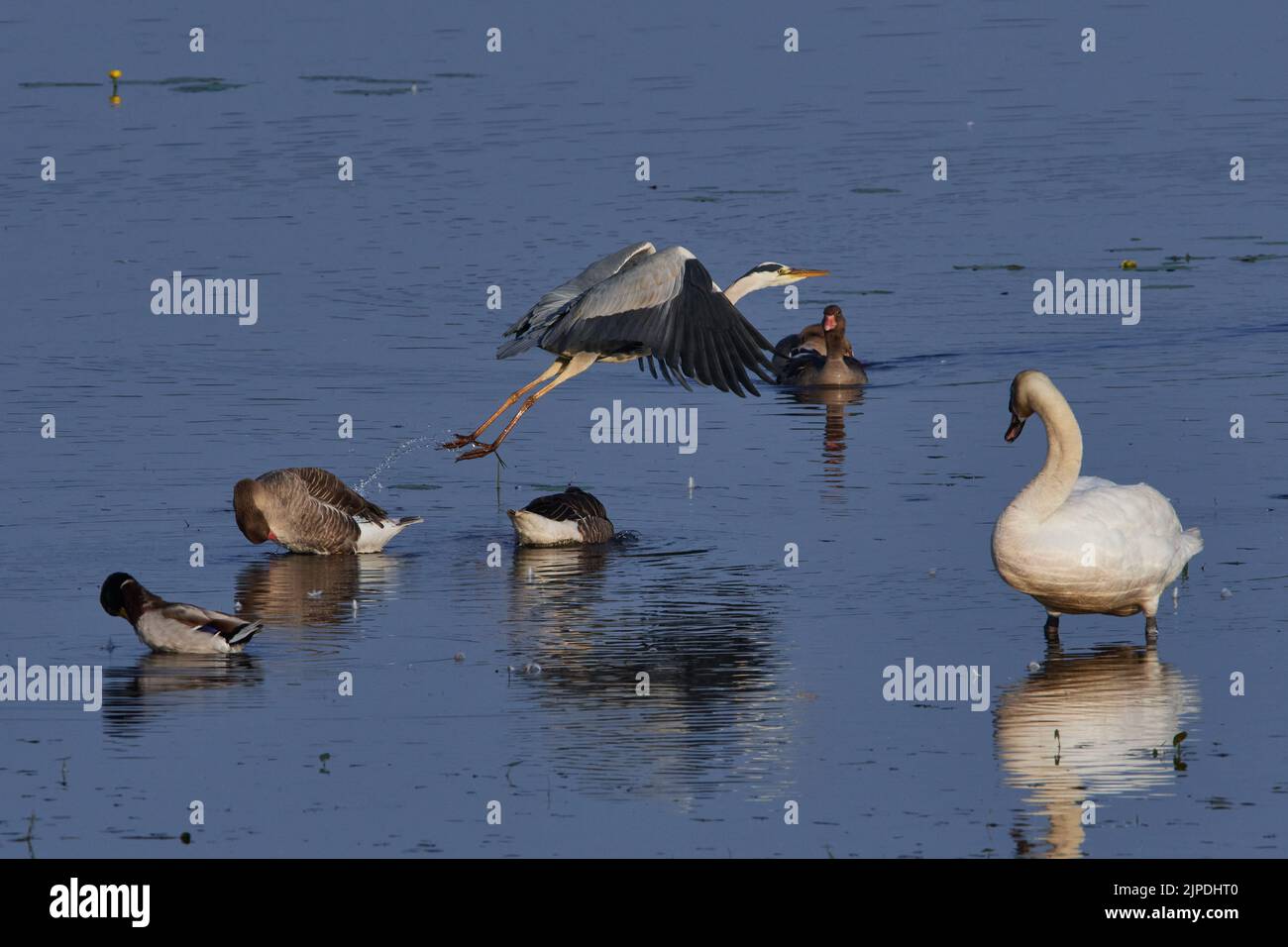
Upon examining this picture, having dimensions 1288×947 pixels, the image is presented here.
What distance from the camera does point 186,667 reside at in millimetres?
11750

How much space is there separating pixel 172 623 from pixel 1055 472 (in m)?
4.46

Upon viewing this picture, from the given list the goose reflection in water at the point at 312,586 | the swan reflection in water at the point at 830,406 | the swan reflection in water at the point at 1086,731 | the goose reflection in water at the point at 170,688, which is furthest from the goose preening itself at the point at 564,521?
the swan reflection in water at the point at 1086,731

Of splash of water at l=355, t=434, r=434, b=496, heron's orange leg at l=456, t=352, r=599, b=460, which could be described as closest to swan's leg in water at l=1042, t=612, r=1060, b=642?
heron's orange leg at l=456, t=352, r=599, b=460

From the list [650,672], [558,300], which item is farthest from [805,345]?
[650,672]

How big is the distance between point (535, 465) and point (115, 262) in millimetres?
8951

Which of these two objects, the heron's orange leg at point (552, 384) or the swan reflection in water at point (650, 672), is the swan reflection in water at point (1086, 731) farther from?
the heron's orange leg at point (552, 384)

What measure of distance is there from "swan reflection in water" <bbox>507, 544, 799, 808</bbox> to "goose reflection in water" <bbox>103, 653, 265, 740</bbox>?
4.42 ft

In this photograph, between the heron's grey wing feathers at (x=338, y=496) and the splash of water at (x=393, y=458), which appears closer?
the heron's grey wing feathers at (x=338, y=496)

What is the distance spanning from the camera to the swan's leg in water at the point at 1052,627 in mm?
12227

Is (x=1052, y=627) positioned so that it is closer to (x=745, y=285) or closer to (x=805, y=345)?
(x=745, y=285)

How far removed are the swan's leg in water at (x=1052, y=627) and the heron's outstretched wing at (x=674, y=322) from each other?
2226mm

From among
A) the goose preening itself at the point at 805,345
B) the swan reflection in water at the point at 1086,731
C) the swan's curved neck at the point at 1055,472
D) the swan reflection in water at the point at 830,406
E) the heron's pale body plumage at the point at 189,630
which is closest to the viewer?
the swan reflection in water at the point at 1086,731

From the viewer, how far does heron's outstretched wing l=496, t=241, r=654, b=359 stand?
1491cm

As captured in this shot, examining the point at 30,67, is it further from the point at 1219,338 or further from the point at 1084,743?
the point at 1084,743
